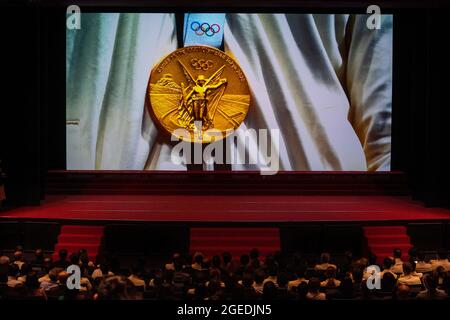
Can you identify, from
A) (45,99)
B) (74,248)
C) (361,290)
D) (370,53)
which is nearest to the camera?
(361,290)

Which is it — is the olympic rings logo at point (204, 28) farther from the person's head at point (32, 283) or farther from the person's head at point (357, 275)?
the person's head at point (32, 283)

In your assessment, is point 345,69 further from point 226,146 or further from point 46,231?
point 46,231

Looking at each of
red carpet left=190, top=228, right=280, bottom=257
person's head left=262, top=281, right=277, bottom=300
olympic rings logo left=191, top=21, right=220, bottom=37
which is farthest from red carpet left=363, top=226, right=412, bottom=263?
olympic rings logo left=191, top=21, right=220, bottom=37

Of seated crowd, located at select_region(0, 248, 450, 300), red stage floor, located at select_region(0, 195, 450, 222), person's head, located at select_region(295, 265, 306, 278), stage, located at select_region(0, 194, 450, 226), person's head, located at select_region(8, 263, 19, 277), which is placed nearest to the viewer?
seated crowd, located at select_region(0, 248, 450, 300)

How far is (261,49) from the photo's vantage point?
36.7ft

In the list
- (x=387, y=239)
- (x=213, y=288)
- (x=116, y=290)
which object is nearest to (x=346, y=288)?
(x=213, y=288)

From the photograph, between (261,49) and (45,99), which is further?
(261,49)

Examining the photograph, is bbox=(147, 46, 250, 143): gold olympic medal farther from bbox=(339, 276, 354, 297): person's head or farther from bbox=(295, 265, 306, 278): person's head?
bbox=(339, 276, 354, 297): person's head

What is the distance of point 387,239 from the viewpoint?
7.65 m

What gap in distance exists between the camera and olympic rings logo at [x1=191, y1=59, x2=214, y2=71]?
1109 centimetres

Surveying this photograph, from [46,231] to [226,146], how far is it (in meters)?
4.61

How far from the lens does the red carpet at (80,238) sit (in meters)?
7.43

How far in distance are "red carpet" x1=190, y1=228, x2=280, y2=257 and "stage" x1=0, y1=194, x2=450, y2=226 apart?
137 millimetres

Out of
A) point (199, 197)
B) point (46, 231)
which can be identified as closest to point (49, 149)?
point (199, 197)
